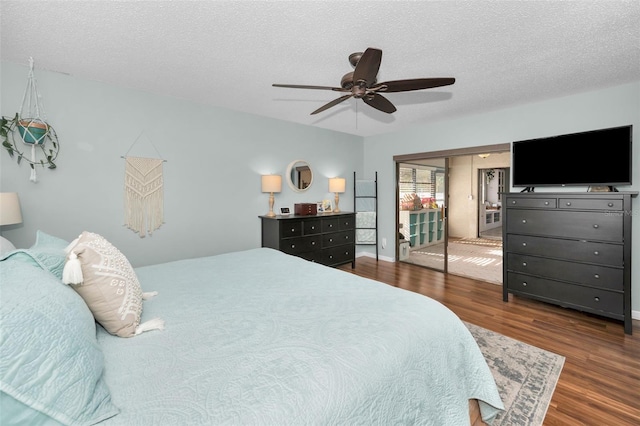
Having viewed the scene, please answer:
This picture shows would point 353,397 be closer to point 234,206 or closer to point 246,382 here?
point 246,382

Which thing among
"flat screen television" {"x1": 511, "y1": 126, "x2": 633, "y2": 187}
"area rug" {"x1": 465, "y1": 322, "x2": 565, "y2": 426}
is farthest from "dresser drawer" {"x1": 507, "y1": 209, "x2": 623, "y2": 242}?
"area rug" {"x1": 465, "y1": 322, "x2": 565, "y2": 426}

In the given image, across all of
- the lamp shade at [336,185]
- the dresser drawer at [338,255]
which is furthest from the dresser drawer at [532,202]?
the lamp shade at [336,185]

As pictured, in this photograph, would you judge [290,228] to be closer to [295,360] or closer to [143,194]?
Answer: [143,194]

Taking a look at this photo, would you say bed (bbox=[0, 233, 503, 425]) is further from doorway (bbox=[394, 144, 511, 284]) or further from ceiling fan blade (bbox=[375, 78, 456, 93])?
doorway (bbox=[394, 144, 511, 284])

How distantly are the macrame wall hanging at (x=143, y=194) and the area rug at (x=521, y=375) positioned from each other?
3.64 metres

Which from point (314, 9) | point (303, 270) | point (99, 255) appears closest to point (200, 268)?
point (303, 270)

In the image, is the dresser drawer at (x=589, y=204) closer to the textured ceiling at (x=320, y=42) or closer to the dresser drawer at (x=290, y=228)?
the textured ceiling at (x=320, y=42)

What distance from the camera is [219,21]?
1.91m

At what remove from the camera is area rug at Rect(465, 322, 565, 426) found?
1724 mm

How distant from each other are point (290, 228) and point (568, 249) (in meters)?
3.25

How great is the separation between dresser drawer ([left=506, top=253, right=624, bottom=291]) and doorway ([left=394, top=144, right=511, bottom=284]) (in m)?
0.94

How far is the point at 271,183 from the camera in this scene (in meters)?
4.12

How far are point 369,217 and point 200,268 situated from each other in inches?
150

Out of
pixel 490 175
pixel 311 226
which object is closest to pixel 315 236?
pixel 311 226
